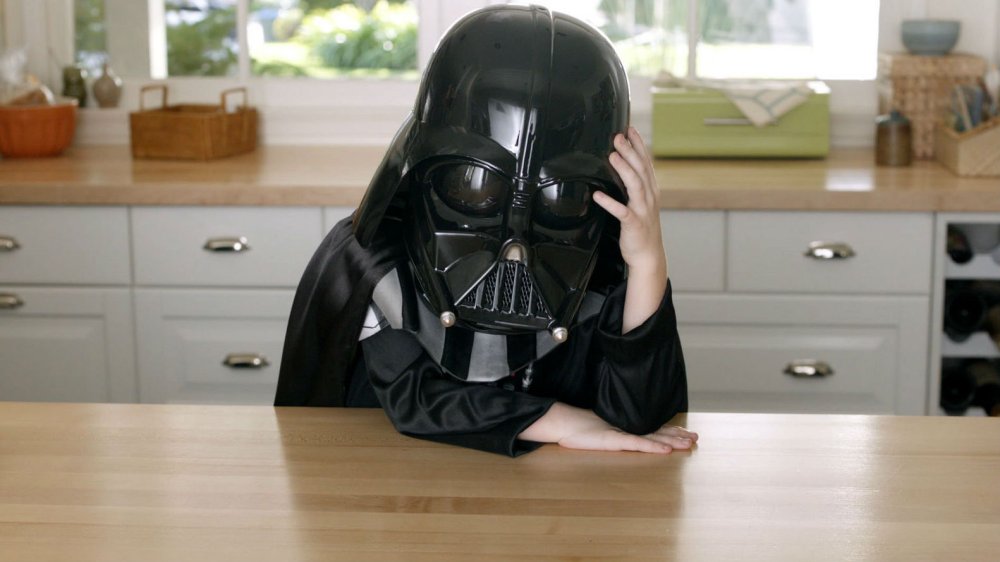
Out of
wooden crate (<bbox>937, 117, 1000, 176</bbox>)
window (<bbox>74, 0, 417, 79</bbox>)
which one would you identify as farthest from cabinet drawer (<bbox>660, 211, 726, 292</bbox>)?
window (<bbox>74, 0, 417, 79</bbox>)

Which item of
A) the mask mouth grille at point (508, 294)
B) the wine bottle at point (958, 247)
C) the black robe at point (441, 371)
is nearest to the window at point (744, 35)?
the wine bottle at point (958, 247)

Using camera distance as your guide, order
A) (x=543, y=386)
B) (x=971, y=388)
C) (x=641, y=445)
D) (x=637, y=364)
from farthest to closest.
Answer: (x=971, y=388)
(x=543, y=386)
(x=637, y=364)
(x=641, y=445)

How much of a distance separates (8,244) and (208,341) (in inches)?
17.6

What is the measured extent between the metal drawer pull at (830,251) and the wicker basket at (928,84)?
1.69 feet

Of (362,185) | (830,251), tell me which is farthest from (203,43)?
(830,251)

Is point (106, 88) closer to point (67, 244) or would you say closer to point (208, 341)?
point (67, 244)

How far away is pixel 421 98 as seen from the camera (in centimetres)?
112

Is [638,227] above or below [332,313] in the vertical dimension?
above

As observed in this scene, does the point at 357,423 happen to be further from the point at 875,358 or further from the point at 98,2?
the point at 98,2

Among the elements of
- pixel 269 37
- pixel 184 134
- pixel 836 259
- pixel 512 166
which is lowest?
pixel 836 259

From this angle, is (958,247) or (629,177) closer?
(629,177)

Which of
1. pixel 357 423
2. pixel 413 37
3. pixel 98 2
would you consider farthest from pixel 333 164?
pixel 357 423

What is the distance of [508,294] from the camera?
3.48 feet

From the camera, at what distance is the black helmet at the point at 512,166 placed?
1057mm
